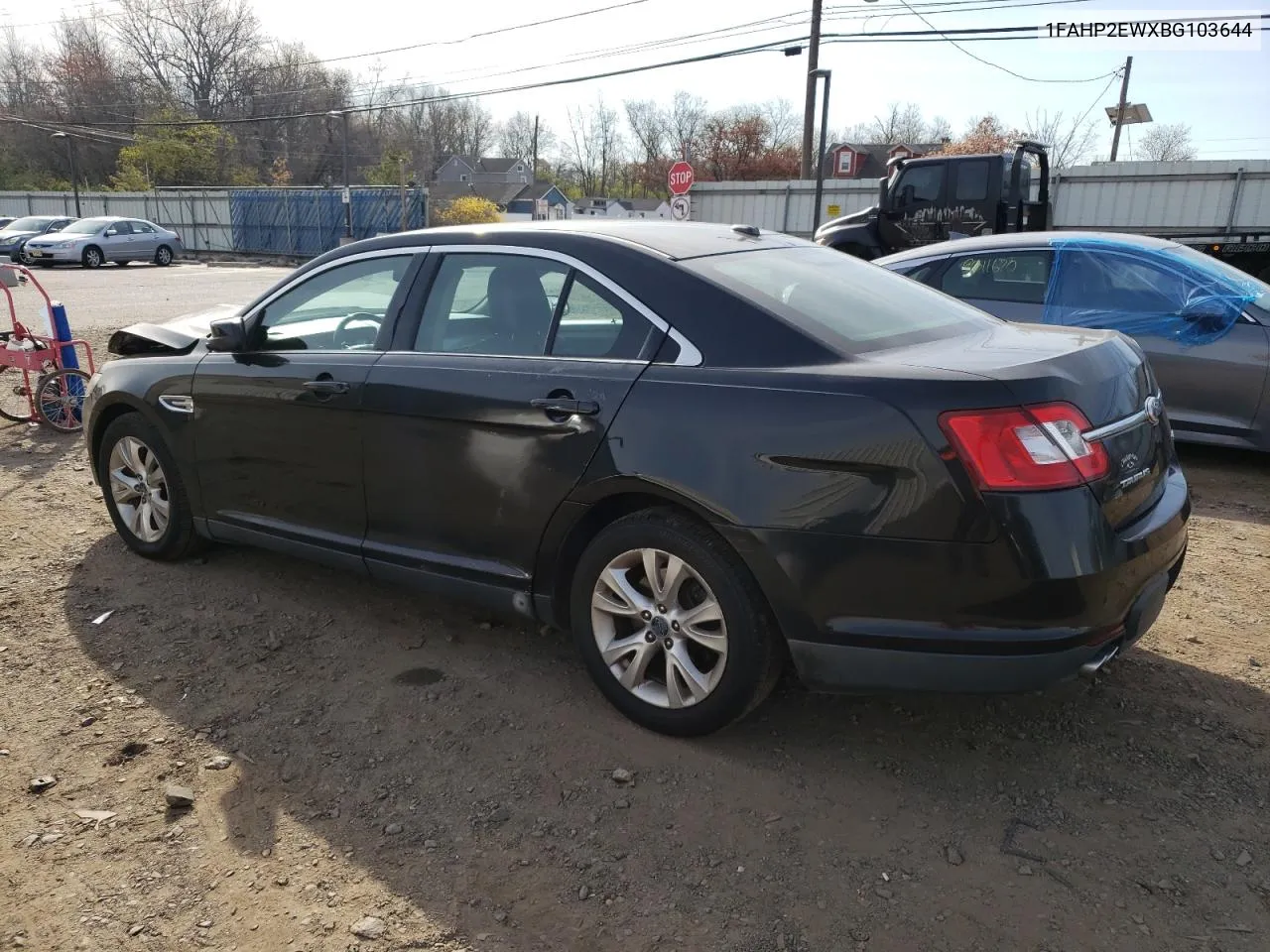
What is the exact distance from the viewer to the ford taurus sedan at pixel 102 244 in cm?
2723

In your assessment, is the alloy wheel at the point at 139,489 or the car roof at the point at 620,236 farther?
the alloy wheel at the point at 139,489

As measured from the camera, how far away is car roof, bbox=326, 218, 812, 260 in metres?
3.25

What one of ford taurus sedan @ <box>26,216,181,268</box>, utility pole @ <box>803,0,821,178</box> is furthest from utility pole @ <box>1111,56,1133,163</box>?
ford taurus sedan @ <box>26,216,181,268</box>

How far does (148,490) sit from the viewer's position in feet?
15.0

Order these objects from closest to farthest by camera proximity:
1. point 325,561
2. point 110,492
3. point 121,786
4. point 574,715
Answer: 1. point 121,786
2. point 574,715
3. point 325,561
4. point 110,492

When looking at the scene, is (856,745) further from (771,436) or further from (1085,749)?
(771,436)

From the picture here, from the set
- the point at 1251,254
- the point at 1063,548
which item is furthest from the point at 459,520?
the point at 1251,254

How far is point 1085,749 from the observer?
2.97 meters

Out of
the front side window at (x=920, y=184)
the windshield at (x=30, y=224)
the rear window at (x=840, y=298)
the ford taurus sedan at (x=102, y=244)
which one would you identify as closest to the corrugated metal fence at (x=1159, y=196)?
the front side window at (x=920, y=184)

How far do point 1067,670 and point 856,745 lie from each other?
76 cm

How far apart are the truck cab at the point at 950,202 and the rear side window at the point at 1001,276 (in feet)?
19.1

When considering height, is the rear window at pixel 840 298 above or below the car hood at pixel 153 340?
above

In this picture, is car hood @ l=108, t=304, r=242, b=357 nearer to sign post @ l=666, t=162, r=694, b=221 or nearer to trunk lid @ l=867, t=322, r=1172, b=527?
trunk lid @ l=867, t=322, r=1172, b=527

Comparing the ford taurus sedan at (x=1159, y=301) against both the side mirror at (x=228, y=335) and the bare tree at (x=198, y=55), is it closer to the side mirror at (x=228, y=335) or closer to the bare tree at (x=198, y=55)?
the side mirror at (x=228, y=335)
